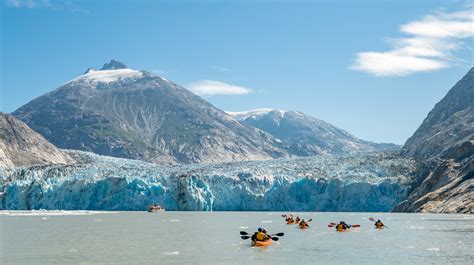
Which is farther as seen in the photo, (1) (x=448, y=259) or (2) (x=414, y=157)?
(2) (x=414, y=157)

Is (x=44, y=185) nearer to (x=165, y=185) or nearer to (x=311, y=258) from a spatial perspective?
(x=165, y=185)

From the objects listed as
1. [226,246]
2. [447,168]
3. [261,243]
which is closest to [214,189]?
[447,168]

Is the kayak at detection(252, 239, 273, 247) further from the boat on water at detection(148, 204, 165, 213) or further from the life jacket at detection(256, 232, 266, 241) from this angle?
the boat on water at detection(148, 204, 165, 213)

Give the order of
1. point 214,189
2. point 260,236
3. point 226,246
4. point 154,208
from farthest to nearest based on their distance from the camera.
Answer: point 214,189
point 154,208
point 260,236
point 226,246

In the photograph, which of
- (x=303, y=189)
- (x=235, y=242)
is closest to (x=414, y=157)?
(x=303, y=189)

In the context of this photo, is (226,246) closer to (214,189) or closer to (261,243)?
(261,243)
